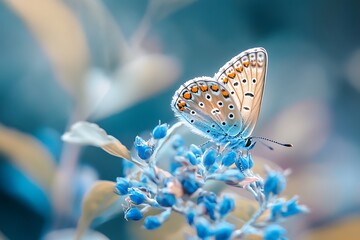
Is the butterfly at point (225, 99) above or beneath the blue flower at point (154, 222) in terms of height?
above

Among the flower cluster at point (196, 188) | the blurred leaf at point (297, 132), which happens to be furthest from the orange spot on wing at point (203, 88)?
the blurred leaf at point (297, 132)

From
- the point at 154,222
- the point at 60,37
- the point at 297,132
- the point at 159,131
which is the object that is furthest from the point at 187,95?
the point at 297,132

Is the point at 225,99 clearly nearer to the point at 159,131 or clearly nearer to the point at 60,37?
the point at 159,131

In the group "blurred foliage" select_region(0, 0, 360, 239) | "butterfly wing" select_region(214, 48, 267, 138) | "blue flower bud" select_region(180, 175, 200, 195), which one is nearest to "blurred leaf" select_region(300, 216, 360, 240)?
"blurred foliage" select_region(0, 0, 360, 239)

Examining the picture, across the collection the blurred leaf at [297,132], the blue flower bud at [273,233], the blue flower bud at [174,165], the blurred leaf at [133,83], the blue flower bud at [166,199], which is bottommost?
the blue flower bud at [273,233]

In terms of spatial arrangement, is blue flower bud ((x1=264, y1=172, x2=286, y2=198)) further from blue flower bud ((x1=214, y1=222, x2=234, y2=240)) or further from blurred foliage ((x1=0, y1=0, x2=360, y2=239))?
blurred foliage ((x1=0, y1=0, x2=360, y2=239))

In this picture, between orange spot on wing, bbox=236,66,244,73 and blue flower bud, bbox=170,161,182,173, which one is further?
orange spot on wing, bbox=236,66,244,73

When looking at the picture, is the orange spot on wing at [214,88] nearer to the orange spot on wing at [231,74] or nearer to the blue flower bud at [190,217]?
the orange spot on wing at [231,74]
